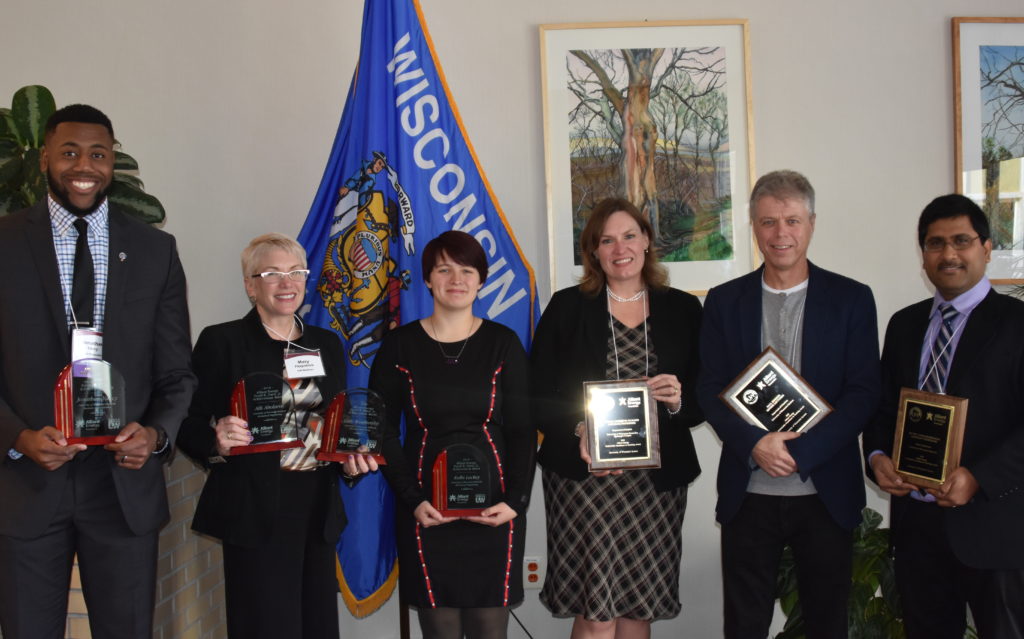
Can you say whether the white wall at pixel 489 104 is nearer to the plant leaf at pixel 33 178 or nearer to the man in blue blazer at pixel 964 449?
the plant leaf at pixel 33 178

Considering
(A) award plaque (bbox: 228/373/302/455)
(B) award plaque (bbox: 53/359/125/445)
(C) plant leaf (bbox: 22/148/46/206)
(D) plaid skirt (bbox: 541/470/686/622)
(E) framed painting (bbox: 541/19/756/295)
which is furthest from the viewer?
(E) framed painting (bbox: 541/19/756/295)

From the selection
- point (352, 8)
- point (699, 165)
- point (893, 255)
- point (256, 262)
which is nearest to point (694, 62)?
point (699, 165)

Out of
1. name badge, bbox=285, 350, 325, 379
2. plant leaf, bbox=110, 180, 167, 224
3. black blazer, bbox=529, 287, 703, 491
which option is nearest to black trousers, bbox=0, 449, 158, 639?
name badge, bbox=285, 350, 325, 379

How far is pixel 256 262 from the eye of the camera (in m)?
2.52

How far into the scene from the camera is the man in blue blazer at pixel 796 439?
2.43m

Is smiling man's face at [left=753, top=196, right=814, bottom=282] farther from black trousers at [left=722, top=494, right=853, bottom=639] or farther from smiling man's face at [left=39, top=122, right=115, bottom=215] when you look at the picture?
smiling man's face at [left=39, top=122, right=115, bottom=215]

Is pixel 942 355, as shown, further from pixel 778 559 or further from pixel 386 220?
pixel 386 220

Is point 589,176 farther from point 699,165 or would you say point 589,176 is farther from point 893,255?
point 893,255

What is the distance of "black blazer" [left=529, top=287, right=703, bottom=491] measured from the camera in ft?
8.82

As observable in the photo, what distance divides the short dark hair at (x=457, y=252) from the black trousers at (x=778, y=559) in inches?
46.2

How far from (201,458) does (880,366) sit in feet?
7.13

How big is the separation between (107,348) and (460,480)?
1089mm

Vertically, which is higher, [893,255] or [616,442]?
[893,255]

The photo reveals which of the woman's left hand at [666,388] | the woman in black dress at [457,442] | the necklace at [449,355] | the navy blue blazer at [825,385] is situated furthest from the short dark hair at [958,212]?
the necklace at [449,355]
